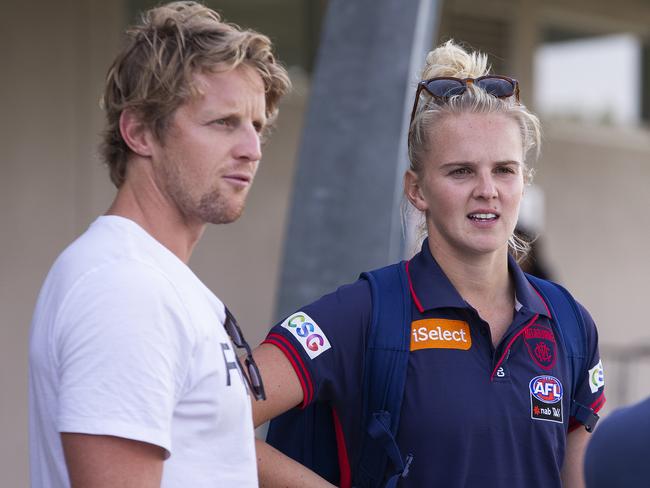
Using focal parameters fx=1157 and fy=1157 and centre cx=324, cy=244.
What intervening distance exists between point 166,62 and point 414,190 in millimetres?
908

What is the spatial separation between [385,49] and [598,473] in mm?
3415

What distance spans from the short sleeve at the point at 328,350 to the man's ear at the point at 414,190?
1.13ft

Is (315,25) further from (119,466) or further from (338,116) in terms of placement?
(119,466)

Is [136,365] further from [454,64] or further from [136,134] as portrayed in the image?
[454,64]

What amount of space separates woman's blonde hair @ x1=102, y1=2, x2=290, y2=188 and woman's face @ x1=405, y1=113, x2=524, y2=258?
2.02ft

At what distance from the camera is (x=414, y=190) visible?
294 cm

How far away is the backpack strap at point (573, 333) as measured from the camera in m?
2.83

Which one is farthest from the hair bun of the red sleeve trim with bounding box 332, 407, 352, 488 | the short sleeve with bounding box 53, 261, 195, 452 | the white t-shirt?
the short sleeve with bounding box 53, 261, 195, 452

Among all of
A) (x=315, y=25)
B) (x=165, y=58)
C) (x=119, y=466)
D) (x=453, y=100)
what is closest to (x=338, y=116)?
(x=453, y=100)

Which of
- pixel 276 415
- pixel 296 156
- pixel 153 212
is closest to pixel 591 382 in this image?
pixel 276 415

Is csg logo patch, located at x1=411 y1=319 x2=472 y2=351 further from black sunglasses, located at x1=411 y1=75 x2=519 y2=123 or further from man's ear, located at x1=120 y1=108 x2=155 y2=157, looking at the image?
man's ear, located at x1=120 y1=108 x2=155 y2=157

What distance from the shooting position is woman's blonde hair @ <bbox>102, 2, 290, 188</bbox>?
2.22 metres

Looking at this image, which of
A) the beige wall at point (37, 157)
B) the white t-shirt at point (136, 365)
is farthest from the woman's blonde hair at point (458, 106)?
the beige wall at point (37, 157)

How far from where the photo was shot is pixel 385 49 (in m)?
4.86
